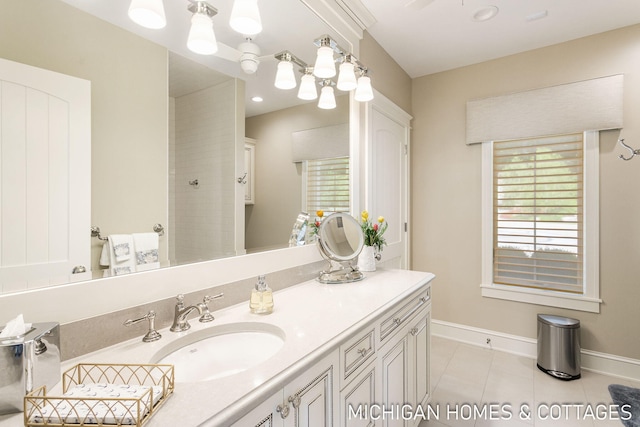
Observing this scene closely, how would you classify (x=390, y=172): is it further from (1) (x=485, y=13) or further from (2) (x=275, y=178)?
(2) (x=275, y=178)

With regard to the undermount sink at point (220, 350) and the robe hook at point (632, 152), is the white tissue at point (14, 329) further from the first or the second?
the robe hook at point (632, 152)

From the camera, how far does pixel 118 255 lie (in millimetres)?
988

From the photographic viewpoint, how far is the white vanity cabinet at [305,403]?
29.7 inches

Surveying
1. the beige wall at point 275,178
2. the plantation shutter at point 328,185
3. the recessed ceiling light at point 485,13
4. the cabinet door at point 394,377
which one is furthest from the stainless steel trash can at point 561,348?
the recessed ceiling light at point 485,13

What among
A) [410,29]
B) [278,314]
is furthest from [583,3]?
[278,314]

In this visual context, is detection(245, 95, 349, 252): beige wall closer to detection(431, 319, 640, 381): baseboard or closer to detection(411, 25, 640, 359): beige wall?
detection(411, 25, 640, 359): beige wall

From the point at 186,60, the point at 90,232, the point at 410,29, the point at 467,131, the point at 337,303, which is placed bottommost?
the point at 337,303

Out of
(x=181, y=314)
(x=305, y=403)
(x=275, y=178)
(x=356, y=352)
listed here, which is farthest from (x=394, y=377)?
(x=275, y=178)

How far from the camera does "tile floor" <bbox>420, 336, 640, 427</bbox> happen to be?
1.94 metres

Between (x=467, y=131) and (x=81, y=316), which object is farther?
(x=467, y=131)

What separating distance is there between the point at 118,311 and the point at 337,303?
32.1 inches

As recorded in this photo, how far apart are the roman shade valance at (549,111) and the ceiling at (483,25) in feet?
1.28

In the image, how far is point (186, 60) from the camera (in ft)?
3.91

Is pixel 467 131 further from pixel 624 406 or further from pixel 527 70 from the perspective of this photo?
pixel 624 406
